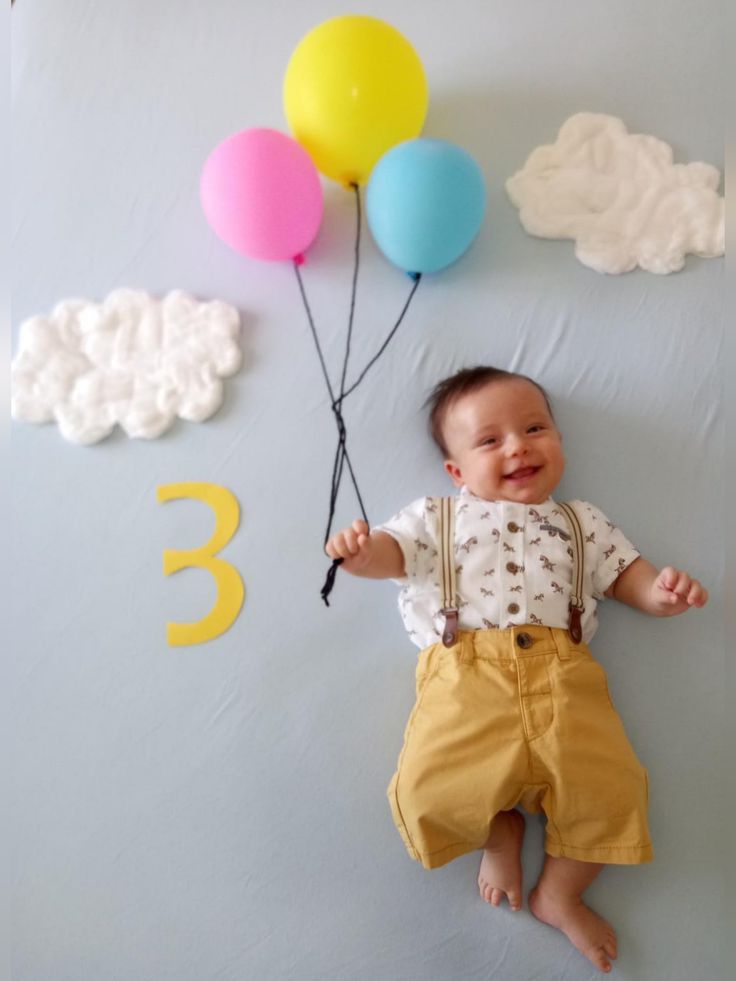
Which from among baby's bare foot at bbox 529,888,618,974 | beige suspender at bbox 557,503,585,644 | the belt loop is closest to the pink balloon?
beige suspender at bbox 557,503,585,644

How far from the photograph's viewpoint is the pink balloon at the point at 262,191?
1265 millimetres

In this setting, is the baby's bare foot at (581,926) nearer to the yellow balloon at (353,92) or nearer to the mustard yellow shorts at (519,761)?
the mustard yellow shorts at (519,761)

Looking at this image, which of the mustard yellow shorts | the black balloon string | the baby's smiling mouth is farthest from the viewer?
the black balloon string

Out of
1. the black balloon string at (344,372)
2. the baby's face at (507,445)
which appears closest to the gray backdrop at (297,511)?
the black balloon string at (344,372)

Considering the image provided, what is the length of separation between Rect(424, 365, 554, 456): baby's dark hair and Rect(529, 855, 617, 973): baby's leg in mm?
641

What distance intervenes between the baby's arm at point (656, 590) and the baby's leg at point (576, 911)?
377 millimetres

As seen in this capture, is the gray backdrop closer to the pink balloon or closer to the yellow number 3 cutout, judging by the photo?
the yellow number 3 cutout

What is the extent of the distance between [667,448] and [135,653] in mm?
931

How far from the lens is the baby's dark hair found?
1274mm

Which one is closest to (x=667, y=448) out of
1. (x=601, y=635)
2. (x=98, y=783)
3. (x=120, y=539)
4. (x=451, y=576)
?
(x=601, y=635)

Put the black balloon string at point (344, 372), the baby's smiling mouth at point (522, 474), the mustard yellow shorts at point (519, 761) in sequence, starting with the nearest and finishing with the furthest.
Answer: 1. the mustard yellow shorts at point (519, 761)
2. the baby's smiling mouth at point (522, 474)
3. the black balloon string at point (344, 372)

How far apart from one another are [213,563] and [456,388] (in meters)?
0.48

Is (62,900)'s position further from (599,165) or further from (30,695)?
(599,165)

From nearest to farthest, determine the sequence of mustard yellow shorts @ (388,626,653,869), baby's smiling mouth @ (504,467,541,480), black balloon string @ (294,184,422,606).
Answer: mustard yellow shorts @ (388,626,653,869)
baby's smiling mouth @ (504,467,541,480)
black balloon string @ (294,184,422,606)
